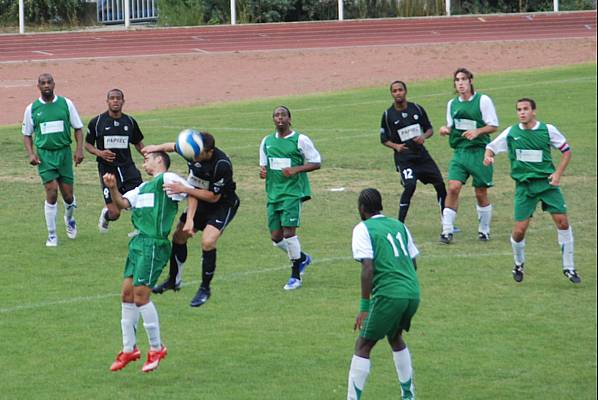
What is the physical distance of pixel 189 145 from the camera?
12.2 m

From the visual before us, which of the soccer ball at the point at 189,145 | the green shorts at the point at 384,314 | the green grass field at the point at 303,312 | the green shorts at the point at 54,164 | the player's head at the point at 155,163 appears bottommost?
the green grass field at the point at 303,312

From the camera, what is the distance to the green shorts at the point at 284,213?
48.9 ft

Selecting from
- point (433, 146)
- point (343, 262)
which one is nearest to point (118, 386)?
point (343, 262)

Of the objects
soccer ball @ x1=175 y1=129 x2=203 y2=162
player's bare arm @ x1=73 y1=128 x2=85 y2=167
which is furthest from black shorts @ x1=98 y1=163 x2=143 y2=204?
soccer ball @ x1=175 y1=129 x2=203 y2=162

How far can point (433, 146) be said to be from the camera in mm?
27609

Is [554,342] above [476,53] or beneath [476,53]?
beneath

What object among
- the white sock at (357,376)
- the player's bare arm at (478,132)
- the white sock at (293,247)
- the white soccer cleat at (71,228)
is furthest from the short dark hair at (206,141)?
the white soccer cleat at (71,228)

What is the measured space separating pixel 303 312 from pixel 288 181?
1999 mm

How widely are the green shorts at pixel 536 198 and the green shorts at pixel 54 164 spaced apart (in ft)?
22.0

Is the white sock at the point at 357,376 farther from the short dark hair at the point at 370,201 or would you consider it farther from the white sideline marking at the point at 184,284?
the white sideline marking at the point at 184,284

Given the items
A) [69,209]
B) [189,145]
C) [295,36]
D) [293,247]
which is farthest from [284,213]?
[295,36]

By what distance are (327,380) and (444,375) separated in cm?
110

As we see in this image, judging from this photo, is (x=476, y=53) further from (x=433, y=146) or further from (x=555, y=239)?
(x=555, y=239)

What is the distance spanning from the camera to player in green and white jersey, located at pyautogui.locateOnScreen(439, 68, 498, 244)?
57.4 ft
